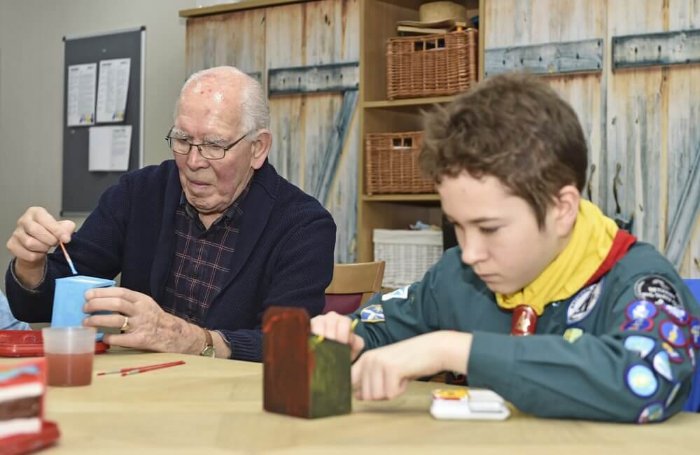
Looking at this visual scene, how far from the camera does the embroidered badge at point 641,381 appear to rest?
1076mm

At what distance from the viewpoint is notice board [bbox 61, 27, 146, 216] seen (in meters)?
4.77

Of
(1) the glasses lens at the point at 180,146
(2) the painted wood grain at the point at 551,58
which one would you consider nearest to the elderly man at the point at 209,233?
(1) the glasses lens at the point at 180,146

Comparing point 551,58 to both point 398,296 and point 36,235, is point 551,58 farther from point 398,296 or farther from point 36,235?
point 36,235

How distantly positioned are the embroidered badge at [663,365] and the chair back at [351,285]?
1.33 meters

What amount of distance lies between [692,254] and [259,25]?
6.69 ft

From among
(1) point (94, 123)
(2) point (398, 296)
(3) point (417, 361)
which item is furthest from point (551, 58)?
(1) point (94, 123)

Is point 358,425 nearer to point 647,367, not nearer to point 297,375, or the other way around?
point 297,375

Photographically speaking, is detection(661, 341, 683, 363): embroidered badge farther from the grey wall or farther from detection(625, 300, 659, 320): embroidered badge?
the grey wall

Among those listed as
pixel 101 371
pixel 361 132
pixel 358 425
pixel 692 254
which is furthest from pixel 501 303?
pixel 361 132

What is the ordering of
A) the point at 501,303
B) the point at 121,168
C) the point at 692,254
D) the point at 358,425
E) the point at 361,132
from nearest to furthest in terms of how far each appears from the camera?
the point at 358,425, the point at 501,303, the point at 692,254, the point at 361,132, the point at 121,168

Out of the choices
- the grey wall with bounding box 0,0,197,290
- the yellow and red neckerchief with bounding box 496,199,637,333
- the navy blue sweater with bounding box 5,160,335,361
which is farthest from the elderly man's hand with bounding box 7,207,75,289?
the grey wall with bounding box 0,0,197,290

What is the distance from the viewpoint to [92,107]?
4965 mm

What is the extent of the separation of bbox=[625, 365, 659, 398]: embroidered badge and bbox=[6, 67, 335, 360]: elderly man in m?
1.01

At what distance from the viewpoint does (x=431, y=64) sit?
350 cm
